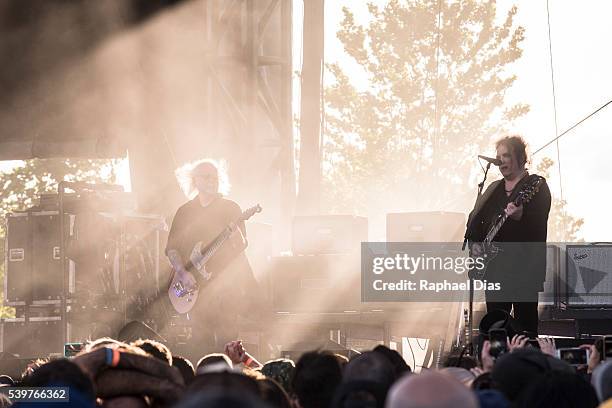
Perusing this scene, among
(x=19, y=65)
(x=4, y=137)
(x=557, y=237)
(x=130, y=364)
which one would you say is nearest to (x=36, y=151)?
(x=4, y=137)

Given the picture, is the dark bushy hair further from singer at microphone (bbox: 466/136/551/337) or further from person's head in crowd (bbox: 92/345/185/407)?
person's head in crowd (bbox: 92/345/185/407)

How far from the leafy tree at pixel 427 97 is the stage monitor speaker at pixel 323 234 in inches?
663

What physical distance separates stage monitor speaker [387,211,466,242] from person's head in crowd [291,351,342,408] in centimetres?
629

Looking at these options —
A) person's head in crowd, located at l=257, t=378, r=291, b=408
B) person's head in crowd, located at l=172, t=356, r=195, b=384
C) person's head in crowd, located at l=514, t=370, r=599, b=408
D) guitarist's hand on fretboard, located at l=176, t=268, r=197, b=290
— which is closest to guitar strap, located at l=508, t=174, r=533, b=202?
guitarist's hand on fretboard, located at l=176, t=268, r=197, b=290

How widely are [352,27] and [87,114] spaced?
17.7 m

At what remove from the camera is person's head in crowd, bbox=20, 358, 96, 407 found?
3285 mm

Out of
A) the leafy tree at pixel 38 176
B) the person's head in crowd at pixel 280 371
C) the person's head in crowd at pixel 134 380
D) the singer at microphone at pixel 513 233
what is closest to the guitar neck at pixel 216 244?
the singer at microphone at pixel 513 233

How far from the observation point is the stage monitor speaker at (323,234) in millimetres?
10781

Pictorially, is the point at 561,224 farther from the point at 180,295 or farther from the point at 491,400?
the point at 491,400

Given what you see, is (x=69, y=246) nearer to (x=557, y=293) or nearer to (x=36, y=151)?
(x=36, y=151)

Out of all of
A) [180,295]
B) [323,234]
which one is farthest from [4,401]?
[323,234]

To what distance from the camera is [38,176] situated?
33812 millimetres

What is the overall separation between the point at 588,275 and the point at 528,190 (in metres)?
2.31

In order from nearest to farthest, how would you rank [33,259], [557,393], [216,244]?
[557,393], [216,244], [33,259]
